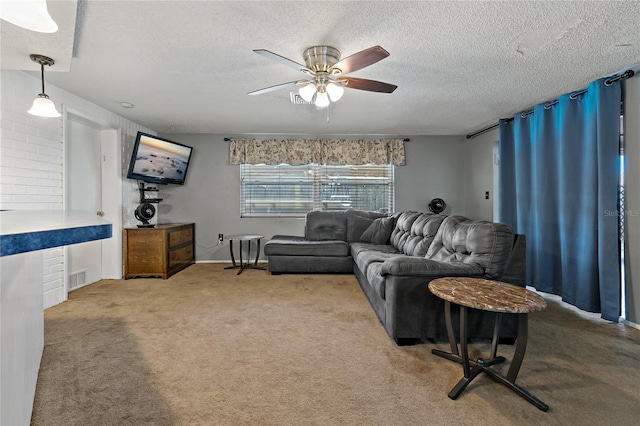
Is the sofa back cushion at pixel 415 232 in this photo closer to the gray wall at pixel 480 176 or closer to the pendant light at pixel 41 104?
the gray wall at pixel 480 176

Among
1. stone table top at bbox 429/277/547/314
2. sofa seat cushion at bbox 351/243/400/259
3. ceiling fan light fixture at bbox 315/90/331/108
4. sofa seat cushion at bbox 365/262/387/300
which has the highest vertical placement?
ceiling fan light fixture at bbox 315/90/331/108

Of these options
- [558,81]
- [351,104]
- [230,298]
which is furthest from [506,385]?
[351,104]

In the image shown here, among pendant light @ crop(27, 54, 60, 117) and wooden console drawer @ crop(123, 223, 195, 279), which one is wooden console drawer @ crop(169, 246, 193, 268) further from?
pendant light @ crop(27, 54, 60, 117)

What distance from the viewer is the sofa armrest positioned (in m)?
2.21

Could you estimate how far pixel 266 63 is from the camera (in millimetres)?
2547

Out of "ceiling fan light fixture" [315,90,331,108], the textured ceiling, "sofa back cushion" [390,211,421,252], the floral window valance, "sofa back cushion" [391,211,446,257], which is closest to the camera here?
the textured ceiling

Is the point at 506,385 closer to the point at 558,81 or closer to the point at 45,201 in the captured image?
the point at 558,81

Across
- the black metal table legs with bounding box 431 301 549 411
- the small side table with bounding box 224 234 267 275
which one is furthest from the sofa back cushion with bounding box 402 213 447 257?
the small side table with bounding box 224 234 267 275

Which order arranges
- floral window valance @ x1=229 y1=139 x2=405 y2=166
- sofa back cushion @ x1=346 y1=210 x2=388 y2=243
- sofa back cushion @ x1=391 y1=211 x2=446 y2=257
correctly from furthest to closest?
floral window valance @ x1=229 y1=139 x2=405 y2=166 < sofa back cushion @ x1=346 y1=210 x2=388 y2=243 < sofa back cushion @ x1=391 y1=211 x2=446 y2=257

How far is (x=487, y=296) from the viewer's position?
66.1 inches

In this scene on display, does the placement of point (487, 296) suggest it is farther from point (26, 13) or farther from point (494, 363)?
point (26, 13)

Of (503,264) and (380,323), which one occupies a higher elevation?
(503,264)

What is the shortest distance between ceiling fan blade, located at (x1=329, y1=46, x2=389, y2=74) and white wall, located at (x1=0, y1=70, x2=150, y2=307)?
9.52 feet

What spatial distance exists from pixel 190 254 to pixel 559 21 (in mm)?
5193
